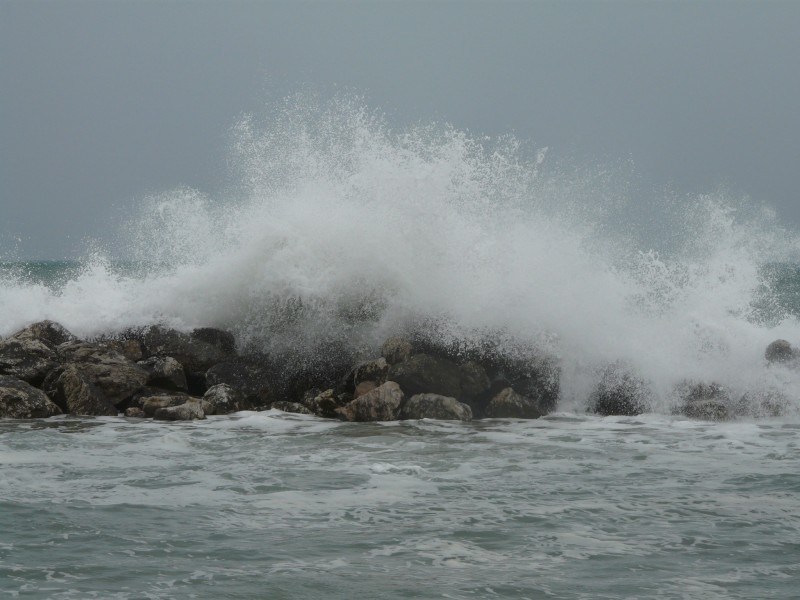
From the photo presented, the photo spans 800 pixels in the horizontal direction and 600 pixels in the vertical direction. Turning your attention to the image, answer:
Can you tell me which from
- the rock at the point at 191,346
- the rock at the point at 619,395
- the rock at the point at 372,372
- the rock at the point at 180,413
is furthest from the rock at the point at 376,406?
the rock at the point at 619,395

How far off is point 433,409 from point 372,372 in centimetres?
119

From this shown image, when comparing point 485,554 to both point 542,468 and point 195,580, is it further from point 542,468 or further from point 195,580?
point 542,468

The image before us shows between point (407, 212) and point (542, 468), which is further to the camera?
point (407, 212)

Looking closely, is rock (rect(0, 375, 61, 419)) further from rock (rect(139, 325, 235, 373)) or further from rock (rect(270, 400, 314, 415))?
rock (rect(270, 400, 314, 415))

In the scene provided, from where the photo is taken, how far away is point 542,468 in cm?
805

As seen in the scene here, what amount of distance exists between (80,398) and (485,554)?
23.1ft

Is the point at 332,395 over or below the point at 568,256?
below

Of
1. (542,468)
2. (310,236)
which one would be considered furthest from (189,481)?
(310,236)

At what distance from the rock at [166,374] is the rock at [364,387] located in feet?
7.82

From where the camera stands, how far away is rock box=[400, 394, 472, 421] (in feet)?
35.9

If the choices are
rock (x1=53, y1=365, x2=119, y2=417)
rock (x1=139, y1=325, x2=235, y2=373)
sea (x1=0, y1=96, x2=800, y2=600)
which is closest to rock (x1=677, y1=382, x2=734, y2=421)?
sea (x1=0, y1=96, x2=800, y2=600)

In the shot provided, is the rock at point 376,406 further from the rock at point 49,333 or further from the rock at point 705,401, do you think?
the rock at point 49,333

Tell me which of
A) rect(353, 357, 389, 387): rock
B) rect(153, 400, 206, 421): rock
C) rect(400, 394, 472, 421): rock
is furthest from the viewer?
rect(353, 357, 389, 387): rock

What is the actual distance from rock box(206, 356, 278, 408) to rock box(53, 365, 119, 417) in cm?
148
